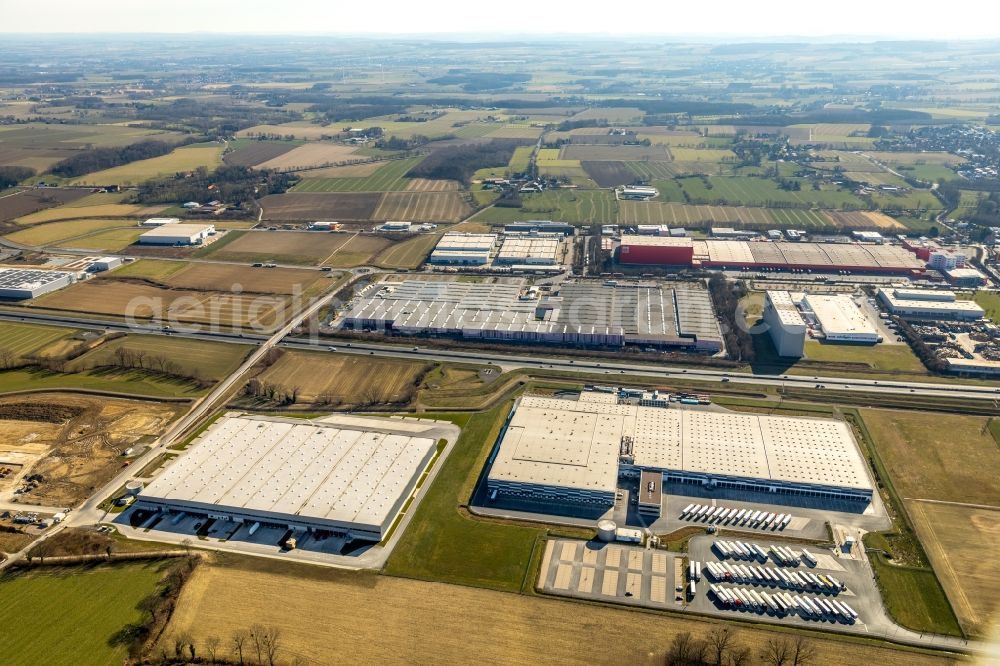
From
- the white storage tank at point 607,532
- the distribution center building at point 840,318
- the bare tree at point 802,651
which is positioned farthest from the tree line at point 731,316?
the bare tree at point 802,651

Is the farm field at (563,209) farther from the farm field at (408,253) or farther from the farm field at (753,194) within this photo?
the farm field at (753,194)

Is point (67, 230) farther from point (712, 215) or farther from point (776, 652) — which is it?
point (776, 652)

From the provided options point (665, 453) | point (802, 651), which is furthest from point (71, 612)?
point (802, 651)

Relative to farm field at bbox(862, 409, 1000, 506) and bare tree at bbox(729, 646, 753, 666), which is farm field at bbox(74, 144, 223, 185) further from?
bare tree at bbox(729, 646, 753, 666)

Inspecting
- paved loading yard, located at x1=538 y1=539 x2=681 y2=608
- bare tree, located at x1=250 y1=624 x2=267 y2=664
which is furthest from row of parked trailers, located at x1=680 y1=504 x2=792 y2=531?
bare tree, located at x1=250 y1=624 x2=267 y2=664

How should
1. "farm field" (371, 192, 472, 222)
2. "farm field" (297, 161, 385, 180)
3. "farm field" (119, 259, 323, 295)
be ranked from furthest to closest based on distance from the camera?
"farm field" (297, 161, 385, 180) → "farm field" (371, 192, 472, 222) → "farm field" (119, 259, 323, 295)

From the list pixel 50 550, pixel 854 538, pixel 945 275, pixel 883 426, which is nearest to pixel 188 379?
pixel 50 550
